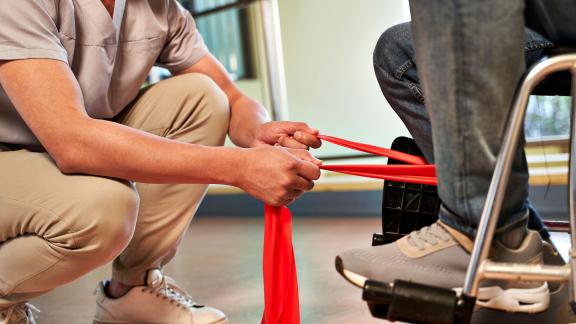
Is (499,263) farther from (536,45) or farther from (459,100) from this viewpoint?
(536,45)

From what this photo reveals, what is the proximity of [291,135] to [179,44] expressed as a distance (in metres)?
0.48

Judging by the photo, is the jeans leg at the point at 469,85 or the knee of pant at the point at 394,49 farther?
the knee of pant at the point at 394,49

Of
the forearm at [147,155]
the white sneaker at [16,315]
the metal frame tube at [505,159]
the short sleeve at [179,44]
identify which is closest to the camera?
the metal frame tube at [505,159]

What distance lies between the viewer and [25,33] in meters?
1.29

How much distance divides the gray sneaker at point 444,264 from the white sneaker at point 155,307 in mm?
585

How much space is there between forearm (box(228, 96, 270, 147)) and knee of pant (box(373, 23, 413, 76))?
0.35 meters

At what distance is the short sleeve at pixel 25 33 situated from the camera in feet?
4.19

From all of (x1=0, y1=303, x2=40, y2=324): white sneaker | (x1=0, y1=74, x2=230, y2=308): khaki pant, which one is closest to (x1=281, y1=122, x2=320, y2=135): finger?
(x1=0, y1=74, x2=230, y2=308): khaki pant

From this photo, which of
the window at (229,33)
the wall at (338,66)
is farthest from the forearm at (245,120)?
the window at (229,33)

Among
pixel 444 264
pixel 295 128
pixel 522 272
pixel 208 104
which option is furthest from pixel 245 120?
pixel 522 272

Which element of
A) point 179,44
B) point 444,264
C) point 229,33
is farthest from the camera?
point 229,33

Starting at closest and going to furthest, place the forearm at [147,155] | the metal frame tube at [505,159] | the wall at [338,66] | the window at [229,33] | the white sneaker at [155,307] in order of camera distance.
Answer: the metal frame tube at [505,159] → the forearm at [147,155] → the white sneaker at [155,307] → the wall at [338,66] → the window at [229,33]

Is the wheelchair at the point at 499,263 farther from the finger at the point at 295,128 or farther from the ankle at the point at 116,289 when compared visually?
the ankle at the point at 116,289

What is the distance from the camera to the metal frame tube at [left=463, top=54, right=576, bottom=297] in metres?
0.89
